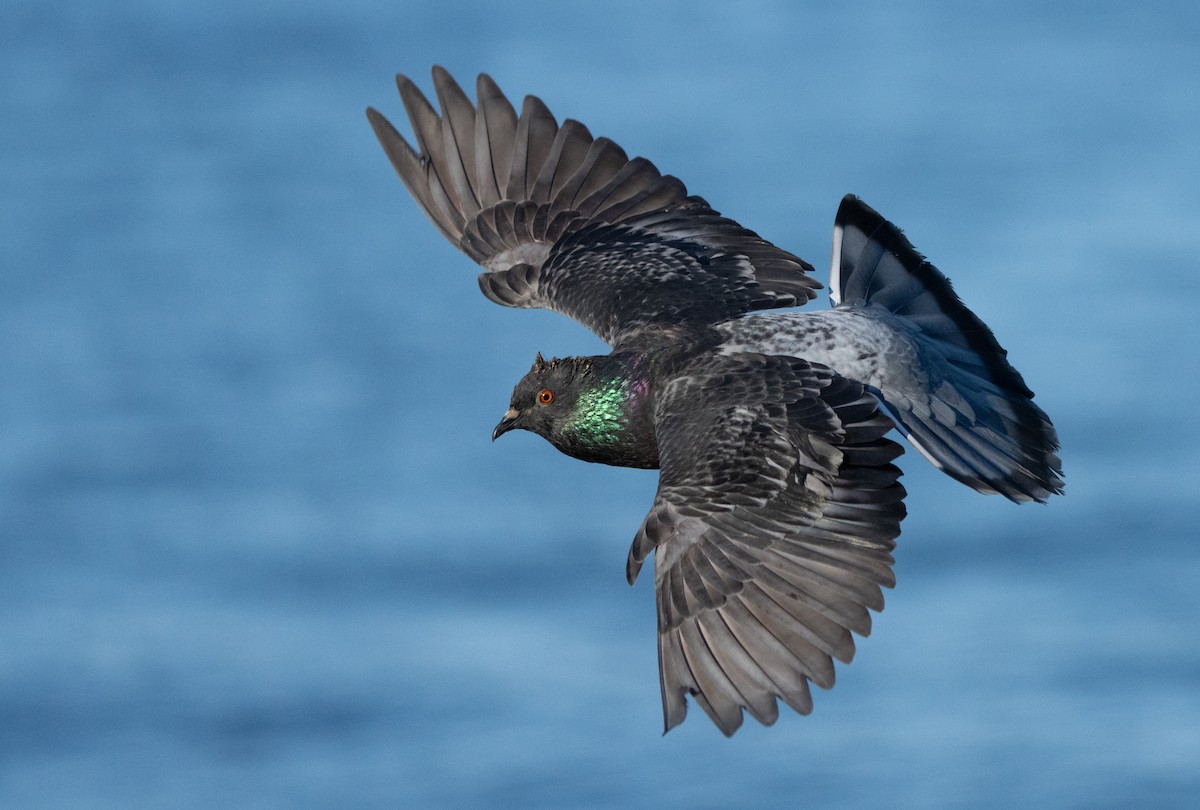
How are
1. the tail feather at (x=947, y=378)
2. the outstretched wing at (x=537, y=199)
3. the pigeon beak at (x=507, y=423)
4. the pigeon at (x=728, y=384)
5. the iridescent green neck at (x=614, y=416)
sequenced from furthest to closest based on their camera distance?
the outstretched wing at (x=537, y=199)
the pigeon beak at (x=507, y=423)
the iridescent green neck at (x=614, y=416)
the tail feather at (x=947, y=378)
the pigeon at (x=728, y=384)

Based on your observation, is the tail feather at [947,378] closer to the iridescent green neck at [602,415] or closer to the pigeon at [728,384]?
the pigeon at [728,384]

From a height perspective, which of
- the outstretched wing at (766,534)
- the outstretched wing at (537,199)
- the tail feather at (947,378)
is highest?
Answer: the outstretched wing at (537,199)

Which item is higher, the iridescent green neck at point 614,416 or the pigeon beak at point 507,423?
the pigeon beak at point 507,423

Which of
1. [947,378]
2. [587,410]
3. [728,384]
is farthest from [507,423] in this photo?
[947,378]

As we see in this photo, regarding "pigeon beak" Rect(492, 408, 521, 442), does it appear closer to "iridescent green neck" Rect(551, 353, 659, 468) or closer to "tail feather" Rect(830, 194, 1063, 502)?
"iridescent green neck" Rect(551, 353, 659, 468)

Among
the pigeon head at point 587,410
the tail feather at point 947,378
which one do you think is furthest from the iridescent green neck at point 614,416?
the tail feather at point 947,378

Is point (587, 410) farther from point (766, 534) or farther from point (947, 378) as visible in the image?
point (947, 378)

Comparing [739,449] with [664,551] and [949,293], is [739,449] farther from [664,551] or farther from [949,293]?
[949,293]
